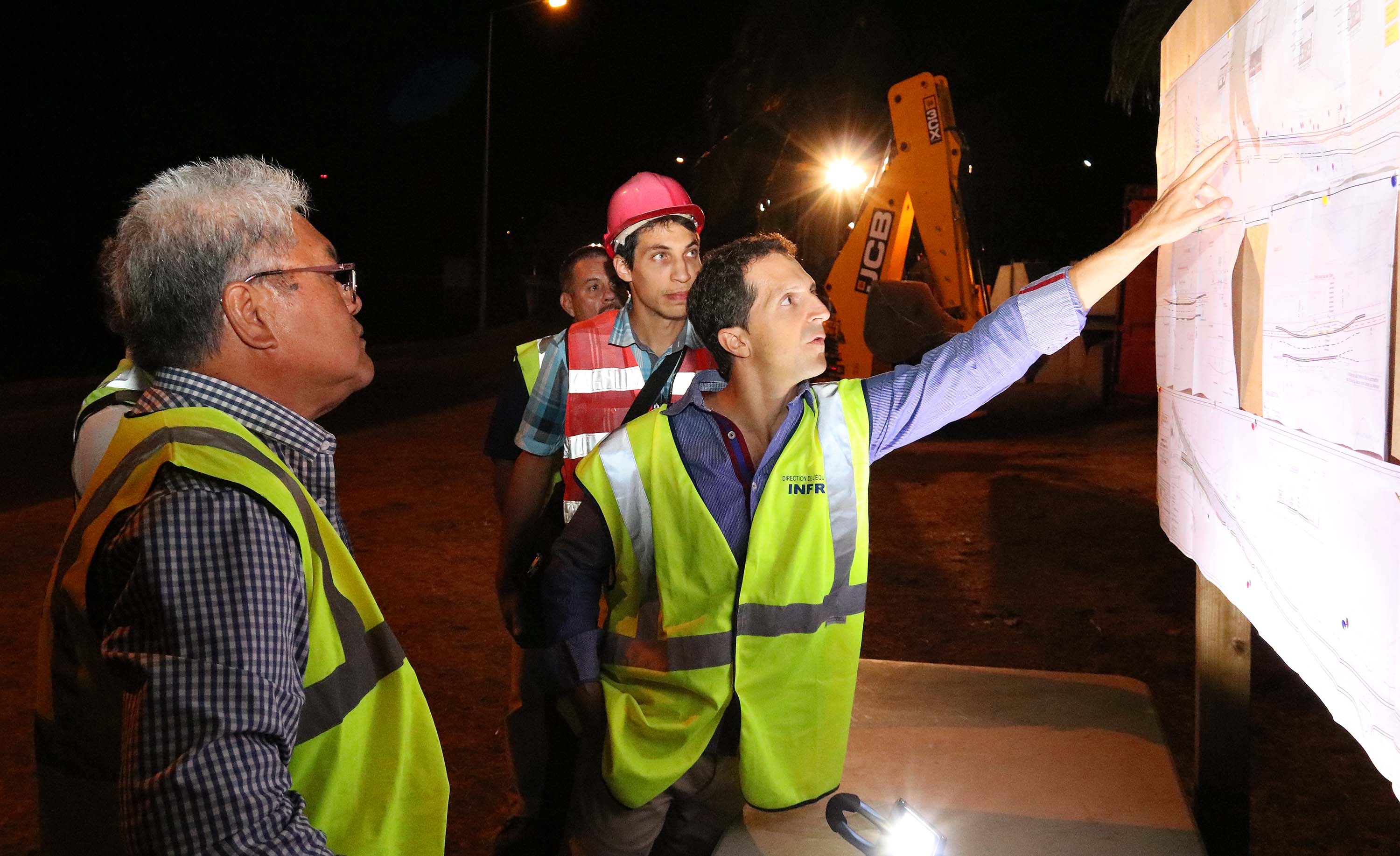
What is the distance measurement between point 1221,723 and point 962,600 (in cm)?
346

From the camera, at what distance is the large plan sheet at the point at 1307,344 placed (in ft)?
4.86

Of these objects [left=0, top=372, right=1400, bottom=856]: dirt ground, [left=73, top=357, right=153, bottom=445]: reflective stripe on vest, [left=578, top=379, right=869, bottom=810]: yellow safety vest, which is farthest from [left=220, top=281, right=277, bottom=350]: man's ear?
[left=0, top=372, right=1400, bottom=856]: dirt ground

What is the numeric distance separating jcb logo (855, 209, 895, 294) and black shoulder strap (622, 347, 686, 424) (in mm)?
9474

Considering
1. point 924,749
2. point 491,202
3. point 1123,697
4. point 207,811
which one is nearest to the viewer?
point 207,811

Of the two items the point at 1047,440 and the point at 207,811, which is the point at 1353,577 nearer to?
the point at 207,811

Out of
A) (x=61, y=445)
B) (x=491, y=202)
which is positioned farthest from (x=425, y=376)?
(x=491, y=202)

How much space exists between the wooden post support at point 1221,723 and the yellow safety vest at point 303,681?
2.04 m

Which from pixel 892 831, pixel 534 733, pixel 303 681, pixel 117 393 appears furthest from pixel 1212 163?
pixel 117 393

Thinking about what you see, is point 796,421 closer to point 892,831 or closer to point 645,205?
point 892,831

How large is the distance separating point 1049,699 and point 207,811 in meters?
2.83

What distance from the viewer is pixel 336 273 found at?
1.79 metres

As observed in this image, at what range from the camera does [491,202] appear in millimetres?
46906

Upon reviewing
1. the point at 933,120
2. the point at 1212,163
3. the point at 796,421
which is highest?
the point at 933,120

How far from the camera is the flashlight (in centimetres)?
232
